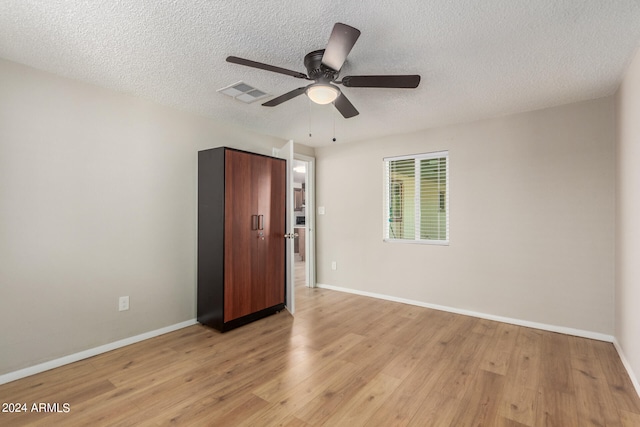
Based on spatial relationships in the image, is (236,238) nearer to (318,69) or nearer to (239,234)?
(239,234)

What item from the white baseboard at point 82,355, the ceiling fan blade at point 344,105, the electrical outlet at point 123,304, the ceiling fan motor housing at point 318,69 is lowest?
the white baseboard at point 82,355

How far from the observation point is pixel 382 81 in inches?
80.7

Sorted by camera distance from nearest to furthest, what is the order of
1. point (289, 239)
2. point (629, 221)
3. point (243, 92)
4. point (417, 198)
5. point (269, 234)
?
point (629, 221) → point (243, 92) → point (269, 234) → point (289, 239) → point (417, 198)

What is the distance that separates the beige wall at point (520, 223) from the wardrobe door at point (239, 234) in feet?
6.13

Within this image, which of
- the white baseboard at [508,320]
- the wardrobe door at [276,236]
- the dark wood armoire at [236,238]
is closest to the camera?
the white baseboard at [508,320]

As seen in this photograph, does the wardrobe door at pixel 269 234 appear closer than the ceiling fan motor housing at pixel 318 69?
No

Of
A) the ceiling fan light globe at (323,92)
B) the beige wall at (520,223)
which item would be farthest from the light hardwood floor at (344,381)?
the ceiling fan light globe at (323,92)

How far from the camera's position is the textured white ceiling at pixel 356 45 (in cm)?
174

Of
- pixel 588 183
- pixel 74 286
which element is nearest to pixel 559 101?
pixel 588 183

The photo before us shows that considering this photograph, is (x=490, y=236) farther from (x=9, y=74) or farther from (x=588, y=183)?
(x=9, y=74)

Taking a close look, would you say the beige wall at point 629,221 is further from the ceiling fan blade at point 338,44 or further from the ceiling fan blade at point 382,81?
the ceiling fan blade at point 338,44

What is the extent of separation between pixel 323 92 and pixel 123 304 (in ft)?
8.47

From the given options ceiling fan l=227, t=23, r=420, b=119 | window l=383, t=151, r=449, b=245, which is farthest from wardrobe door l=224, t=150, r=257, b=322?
window l=383, t=151, r=449, b=245

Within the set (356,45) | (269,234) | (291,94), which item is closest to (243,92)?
(291,94)
